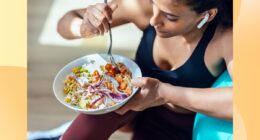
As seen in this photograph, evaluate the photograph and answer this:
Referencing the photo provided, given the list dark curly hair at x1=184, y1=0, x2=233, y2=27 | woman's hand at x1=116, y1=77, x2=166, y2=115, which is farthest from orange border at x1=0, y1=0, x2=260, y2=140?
woman's hand at x1=116, y1=77, x2=166, y2=115

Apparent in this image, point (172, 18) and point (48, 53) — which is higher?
point (172, 18)

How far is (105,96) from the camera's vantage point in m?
2.27

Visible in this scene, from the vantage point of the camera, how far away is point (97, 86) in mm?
2285

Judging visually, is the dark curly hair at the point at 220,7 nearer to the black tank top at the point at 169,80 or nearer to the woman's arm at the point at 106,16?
the black tank top at the point at 169,80

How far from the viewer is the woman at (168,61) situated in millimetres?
2205

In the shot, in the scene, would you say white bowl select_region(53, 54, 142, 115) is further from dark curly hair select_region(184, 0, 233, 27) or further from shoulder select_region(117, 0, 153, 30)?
dark curly hair select_region(184, 0, 233, 27)

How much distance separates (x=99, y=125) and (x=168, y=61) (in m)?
0.31

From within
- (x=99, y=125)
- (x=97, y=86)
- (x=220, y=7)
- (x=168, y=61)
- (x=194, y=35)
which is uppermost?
(x=220, y=7)

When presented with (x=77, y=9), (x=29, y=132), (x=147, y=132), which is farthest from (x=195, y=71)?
(x=29, y=132)

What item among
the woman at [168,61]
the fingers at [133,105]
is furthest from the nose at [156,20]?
the fingers at [133,105]

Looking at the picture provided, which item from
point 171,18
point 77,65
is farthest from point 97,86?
point 171,18

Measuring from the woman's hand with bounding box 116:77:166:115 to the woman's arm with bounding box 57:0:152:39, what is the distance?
0.18m
